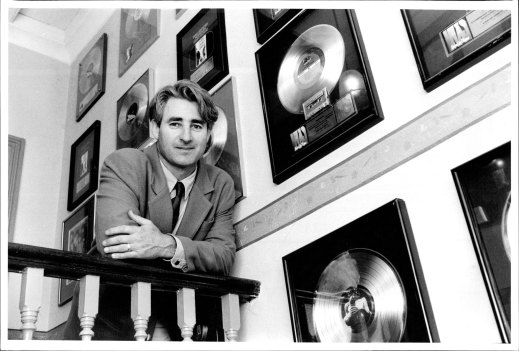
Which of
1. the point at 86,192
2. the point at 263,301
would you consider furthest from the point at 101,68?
the point at 263,301

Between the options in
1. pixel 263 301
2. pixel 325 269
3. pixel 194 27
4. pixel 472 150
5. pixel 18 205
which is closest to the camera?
pixel 472 150

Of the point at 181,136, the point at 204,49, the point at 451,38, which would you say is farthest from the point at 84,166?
the point at 451,38

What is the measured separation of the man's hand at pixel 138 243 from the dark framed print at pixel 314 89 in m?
0.52

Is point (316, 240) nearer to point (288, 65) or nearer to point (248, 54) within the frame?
point (288, 65)

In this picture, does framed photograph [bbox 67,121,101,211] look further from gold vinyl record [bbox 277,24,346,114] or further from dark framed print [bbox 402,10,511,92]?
dark framed print [bbox 402,10,511,92]

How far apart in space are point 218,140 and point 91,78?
175 cm

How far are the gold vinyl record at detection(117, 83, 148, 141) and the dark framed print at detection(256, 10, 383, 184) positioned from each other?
1013 millimetres

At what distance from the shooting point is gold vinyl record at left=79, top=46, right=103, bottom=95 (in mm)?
3773

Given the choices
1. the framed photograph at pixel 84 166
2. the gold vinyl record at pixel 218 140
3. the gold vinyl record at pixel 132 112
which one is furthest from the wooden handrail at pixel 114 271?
the framed photograph at pixel 84 166

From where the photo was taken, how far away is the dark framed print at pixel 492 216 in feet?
4.28

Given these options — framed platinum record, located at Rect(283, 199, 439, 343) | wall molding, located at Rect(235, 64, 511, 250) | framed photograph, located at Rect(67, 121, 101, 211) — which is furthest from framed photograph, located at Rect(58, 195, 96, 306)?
framed platinum record, located at Rect(283, 199, 439, 343)

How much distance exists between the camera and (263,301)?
1964 millimetres

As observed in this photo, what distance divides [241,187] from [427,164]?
854 mm

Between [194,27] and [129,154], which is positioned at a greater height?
[194,27]
